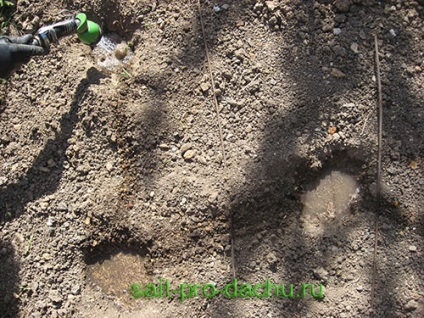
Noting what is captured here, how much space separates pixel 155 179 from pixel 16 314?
3.50ft

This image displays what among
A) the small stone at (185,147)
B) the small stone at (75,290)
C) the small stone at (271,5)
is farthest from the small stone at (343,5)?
the small stone at (75,290)

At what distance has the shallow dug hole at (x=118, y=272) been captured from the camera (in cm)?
249

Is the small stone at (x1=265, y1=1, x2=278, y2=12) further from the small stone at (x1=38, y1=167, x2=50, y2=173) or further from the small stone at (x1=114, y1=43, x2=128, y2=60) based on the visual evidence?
the small stone at (x1=38, y1=167, x2=50, y2=173)

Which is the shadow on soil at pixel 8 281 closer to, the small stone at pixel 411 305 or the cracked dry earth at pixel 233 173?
the cracked dry earth at pixel 233 173

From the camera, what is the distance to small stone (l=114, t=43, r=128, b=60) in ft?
9.09

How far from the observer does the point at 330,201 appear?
2479 millimetres

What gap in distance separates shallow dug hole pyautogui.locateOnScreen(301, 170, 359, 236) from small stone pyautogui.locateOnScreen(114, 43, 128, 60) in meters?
1.39

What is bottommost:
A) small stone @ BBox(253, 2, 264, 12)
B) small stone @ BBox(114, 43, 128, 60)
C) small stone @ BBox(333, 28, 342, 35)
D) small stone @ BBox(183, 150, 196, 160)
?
small stone @ BBox(183, 150, 196, 160)

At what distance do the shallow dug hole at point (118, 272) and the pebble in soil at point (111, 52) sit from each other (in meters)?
1.14

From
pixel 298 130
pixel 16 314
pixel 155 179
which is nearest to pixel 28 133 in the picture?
pixel 155 179

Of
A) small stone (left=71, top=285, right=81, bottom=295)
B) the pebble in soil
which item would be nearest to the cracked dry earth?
small stone (left=71, top=285, right=81, bottom=295)

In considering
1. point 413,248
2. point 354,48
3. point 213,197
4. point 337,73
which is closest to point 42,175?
point 213,197

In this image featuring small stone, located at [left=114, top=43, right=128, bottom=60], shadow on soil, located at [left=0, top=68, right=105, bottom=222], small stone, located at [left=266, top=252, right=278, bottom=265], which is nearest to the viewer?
small stone, located at [left=266, top=252, right=278, bottom=265]

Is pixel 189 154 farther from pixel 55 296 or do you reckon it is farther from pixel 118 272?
pixel 55 296
